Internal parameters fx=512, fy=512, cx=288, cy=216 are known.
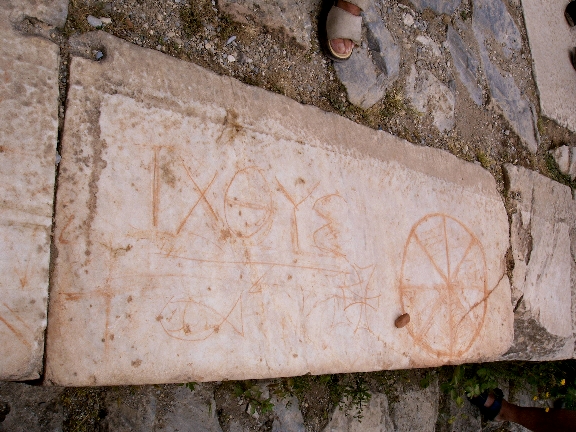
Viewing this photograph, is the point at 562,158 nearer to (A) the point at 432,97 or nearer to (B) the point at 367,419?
(A) the point at 432,97

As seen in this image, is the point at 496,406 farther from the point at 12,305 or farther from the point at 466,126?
the point at 12,305

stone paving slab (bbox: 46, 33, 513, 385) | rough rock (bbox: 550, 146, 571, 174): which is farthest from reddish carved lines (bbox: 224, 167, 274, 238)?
rough rock (bbox: 550, 146, 571, 174)

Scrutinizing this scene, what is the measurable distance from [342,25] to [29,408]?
1.72 metres

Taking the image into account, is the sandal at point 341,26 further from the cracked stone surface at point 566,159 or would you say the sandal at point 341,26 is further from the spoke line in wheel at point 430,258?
the cracked stone surface at point 566,159

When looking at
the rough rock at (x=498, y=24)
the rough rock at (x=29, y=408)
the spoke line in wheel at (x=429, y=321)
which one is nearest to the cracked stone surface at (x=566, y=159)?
the rough rock at (x=498, y=24)

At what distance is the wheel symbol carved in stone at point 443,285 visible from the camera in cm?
205

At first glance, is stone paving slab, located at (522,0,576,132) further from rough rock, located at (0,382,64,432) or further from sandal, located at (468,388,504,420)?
rough rock, located at (0,382,64,432)

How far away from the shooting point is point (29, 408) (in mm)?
1571

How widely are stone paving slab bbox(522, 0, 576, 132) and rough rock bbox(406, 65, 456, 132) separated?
2.59 feet

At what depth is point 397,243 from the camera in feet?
6.65

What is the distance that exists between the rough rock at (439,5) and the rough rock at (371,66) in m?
0.31

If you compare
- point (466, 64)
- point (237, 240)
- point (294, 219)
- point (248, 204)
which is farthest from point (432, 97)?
point (237, 240)

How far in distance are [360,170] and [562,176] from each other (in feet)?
5.14

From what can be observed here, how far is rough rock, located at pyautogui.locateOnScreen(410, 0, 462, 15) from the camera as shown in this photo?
2465mm
